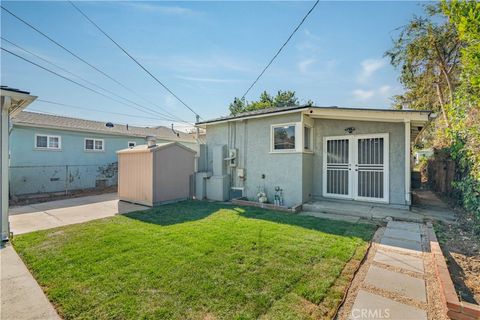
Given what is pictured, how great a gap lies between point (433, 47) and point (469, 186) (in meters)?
10.6

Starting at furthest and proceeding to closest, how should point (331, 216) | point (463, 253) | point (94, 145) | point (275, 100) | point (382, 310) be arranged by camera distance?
point (275, 100) < point (94, 145) < point (331, 216) < point (463, 253) < point (382, 310)

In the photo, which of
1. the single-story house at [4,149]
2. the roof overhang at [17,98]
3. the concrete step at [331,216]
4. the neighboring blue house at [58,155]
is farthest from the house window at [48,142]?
the concrete step at [331,216]

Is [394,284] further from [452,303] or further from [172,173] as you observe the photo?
[172,173]

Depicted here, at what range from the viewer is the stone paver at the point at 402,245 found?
4113 mm

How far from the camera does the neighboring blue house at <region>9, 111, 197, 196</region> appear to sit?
1075cm

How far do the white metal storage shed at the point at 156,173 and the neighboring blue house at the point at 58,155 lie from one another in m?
5.16

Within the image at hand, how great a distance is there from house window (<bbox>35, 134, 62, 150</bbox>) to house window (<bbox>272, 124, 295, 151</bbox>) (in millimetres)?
11870

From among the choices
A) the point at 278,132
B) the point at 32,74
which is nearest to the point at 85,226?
the point at 278,132

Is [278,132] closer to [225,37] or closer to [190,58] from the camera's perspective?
[225,37]

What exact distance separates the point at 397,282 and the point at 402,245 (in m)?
1.63

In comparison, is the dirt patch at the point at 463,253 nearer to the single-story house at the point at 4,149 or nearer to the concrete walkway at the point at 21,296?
the concrete walkway at the point at 21,296

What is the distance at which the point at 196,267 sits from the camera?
3.40m

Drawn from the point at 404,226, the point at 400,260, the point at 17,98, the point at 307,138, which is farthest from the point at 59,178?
the point at 404,226

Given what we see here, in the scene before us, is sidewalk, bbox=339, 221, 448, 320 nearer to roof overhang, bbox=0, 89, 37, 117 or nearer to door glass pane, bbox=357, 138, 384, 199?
door glass pane, bbox=357, 138, 384, 199
